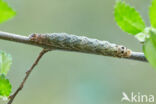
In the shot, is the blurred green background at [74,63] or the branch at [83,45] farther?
the blurred green background at [74,63]

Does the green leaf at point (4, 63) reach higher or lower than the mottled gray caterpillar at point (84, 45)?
lower

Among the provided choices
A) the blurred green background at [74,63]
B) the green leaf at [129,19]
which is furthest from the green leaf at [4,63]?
the blurred green background at [74,63]

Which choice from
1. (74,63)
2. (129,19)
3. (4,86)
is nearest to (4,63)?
(4,86)

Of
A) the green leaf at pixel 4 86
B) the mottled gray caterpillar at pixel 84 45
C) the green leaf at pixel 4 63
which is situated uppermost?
the mottled gray caterpillar at pixel 84 45

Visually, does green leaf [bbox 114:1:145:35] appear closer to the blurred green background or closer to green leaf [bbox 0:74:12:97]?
green leaf [bbox 0:74:12:97]

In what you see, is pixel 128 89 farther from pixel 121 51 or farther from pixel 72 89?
pixel 121 51

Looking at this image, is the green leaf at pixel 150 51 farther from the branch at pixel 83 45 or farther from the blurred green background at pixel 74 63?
the blurred green background at pixel 74 63

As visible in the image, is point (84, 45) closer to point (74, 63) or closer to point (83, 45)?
point (83, 45)

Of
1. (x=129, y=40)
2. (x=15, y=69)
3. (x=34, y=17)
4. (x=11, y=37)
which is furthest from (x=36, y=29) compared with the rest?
(x=11, y=37)
